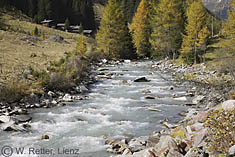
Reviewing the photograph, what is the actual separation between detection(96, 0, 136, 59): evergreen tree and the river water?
73.5ft

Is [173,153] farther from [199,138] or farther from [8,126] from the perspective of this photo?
[8,126]

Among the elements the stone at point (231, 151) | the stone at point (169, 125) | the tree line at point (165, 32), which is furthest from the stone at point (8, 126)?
→ the tree line at point (165, 32)

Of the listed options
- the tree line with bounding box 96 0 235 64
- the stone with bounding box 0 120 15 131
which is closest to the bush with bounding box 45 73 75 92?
the stone with bounding box 0 120 15 131

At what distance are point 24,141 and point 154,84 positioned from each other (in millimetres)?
13839

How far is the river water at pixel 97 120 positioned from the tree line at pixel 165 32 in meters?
13.2

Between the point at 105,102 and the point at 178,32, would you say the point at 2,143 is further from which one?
the point at 178,32

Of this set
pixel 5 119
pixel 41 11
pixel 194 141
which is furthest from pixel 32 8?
pixel 194 141

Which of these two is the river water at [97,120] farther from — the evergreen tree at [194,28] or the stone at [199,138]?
the evergreen tree at [194,28]

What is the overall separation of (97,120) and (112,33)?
29.7 m

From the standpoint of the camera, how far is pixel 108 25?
3981 centimetres

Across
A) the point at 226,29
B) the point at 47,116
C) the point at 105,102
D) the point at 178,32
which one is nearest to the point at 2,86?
the point at 47,116

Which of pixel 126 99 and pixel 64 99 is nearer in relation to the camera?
pixel 64 99

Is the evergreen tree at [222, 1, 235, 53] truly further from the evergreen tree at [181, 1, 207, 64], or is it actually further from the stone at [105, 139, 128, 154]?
the stone at [105, 139, 128, 154]

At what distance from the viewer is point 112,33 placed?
3944cm
